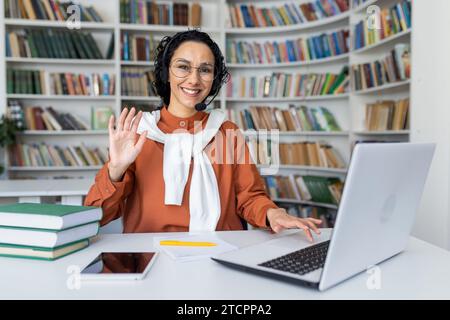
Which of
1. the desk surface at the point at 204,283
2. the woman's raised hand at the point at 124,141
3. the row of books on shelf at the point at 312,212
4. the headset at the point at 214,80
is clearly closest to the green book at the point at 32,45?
the row of books on shelf at the point at 312,212

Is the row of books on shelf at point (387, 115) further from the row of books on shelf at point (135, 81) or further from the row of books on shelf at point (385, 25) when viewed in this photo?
the row of books on shelf at point (135, 81)

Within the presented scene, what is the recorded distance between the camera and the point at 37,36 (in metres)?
4.02

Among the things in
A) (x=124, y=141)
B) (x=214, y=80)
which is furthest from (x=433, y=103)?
(x=124, y=141)

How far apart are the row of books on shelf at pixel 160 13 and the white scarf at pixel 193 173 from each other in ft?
9.23

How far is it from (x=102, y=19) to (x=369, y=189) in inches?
159

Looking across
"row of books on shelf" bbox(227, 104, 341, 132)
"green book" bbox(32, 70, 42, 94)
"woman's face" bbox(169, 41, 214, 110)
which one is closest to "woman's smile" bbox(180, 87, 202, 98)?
"woman's face" bbox(169, 41, 214, 110)

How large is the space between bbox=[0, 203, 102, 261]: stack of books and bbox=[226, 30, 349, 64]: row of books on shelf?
3.50 meters

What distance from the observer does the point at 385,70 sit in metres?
3.48

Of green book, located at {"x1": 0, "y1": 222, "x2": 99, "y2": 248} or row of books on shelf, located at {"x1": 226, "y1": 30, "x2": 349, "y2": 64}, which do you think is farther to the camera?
row of books on shelf, located at {"x1": 226, "y1": 30, "x2": 349, "y2": 64}

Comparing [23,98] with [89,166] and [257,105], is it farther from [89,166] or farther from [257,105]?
[257,105]

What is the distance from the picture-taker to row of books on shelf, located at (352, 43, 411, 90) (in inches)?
127

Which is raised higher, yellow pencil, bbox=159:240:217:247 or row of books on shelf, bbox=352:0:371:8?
row of books on shelf, bbox=352:0:371:8

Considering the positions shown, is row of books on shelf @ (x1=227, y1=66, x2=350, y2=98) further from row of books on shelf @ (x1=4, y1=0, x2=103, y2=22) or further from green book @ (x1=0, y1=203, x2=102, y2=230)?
green book @ (x1=0, y1=203, x2=102, y2=230)

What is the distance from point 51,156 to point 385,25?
305 cm
